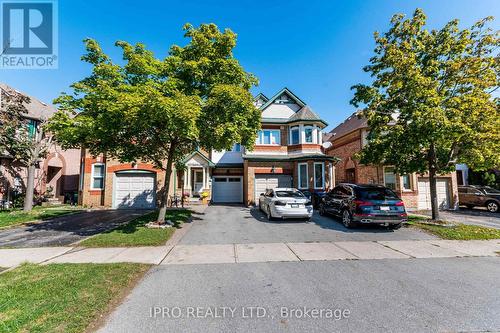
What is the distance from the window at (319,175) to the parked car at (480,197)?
10.8 m

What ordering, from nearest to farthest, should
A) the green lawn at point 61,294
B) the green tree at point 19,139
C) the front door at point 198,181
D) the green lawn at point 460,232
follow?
1. the green lawn at point 61,294
2. the green lawn at point 460,232
3. the green tree at point 19,139
4. the front door at point 198,181

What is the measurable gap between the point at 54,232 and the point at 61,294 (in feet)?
23.6

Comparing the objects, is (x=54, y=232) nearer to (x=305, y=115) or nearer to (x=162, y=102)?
(x=162, y=102)

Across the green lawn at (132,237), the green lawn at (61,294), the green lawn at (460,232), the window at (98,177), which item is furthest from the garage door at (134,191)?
the green lawn at (460,232)

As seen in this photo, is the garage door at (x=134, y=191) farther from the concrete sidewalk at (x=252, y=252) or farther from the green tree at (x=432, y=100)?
the green tree at (x=432, y=100)

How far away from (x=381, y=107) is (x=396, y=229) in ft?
18.5

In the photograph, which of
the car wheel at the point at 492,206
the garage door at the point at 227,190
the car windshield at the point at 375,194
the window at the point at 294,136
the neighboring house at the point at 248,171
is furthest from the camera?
the garage door at the point at 227,190

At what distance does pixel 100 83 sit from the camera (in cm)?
794

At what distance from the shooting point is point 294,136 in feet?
63.5

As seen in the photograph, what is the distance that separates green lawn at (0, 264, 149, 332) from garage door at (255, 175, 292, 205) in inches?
522

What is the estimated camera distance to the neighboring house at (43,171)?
54.0 feet

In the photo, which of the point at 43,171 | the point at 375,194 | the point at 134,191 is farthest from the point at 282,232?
the point at 43,171

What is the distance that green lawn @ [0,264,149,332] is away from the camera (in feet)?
10.1

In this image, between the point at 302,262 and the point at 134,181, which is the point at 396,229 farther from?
the point at 134,181
